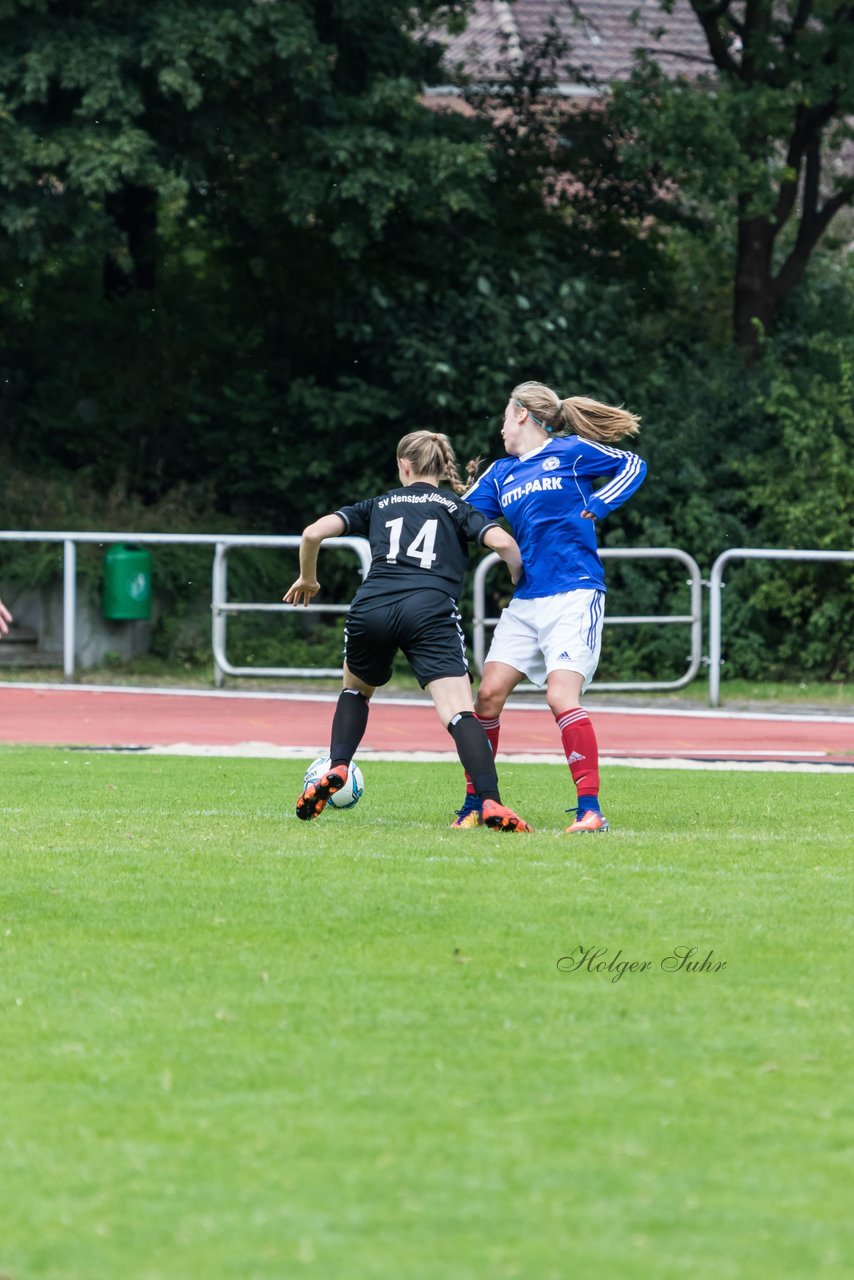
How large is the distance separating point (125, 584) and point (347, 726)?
399 inches

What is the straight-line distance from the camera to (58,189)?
1711cm

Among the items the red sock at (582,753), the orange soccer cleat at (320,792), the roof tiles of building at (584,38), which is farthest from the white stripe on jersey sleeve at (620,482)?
the roof tiles of building at (584,38)

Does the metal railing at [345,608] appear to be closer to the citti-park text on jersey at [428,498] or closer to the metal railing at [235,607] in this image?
the metal railing at [235,607]

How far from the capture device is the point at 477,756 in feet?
26.1

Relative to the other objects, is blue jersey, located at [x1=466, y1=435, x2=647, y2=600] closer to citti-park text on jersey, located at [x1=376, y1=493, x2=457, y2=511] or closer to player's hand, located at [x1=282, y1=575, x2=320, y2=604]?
citti-park text on jersey, located at [x1=376, y1=493, x2=457, y2=511]

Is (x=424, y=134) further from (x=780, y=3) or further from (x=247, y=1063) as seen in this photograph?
(x=247, y=1063)

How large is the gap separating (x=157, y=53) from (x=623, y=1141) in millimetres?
14239

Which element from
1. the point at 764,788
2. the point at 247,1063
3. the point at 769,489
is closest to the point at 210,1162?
the point at 247,1063

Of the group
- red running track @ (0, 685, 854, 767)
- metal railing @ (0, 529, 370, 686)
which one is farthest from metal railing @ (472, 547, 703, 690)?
metal railing @ (0, 529, 370, 686)

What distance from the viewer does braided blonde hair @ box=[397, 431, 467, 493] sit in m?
8.28

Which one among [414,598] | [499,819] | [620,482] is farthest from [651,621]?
[499,819]

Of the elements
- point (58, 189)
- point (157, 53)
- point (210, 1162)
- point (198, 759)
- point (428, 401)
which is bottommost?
point (198, 759)

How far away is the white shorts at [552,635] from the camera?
26.7 feet
